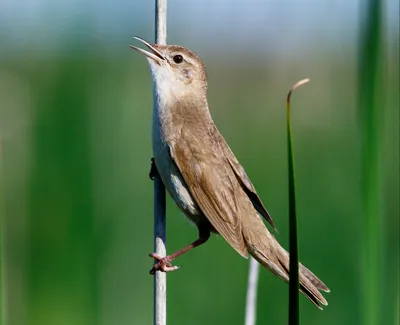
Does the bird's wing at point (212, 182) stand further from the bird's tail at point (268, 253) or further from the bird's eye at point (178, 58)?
the bird's eye at point (178, 58)

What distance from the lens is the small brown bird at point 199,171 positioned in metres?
2.81

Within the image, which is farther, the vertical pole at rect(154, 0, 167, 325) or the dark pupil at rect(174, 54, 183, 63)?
→ the dark pupil at rect(174, 54, 183, 63)

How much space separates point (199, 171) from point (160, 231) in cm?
52

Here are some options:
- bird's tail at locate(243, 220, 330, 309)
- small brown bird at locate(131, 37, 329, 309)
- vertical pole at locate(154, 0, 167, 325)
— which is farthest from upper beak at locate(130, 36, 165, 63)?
bird's tail at locate(243, 220, 330, 309)

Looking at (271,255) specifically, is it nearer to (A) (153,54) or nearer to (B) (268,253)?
(B) (268,253)

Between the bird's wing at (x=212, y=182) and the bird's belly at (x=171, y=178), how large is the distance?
0.07ft

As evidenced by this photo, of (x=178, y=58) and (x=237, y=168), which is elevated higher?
(x=178, y=58)

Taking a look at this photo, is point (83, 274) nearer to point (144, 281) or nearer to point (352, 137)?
point (144, 281)

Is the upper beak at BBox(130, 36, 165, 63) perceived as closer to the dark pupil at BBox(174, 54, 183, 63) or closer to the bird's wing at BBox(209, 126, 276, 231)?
the dark pupil at BBox(174, 54, 183, 63)

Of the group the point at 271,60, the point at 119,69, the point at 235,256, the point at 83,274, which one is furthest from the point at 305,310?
the point at 271,60

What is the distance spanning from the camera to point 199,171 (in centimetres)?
287

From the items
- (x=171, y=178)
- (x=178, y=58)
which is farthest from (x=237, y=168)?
(x=178, y=58)

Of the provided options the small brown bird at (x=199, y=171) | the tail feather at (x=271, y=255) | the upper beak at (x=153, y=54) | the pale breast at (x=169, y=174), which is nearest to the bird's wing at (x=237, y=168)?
the small brown bird at (x=199, y=171)

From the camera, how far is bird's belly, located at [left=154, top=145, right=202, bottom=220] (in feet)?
9.13
